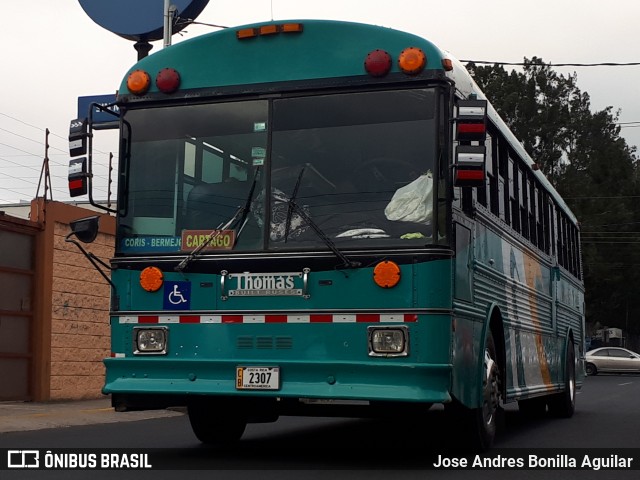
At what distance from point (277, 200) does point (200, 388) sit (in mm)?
1596

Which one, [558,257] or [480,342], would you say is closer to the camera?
[480,342]

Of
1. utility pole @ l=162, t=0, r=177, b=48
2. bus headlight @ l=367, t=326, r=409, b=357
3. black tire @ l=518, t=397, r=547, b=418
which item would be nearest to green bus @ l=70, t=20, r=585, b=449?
bus headlight @ l=367, t=326, r=409, b=357

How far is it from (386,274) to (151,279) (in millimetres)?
1977

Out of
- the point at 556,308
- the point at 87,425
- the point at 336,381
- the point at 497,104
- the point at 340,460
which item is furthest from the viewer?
the point at 497,104

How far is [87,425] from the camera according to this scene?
46.5ft

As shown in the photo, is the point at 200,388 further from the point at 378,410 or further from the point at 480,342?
the point at 480,342

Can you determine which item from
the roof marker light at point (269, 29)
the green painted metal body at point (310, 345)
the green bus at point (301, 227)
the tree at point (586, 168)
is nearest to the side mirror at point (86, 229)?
the green bus at point (301, 227)

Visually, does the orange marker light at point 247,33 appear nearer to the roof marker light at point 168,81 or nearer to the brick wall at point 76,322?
the roof marker light at point 168,81

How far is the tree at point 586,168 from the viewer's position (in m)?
58.9

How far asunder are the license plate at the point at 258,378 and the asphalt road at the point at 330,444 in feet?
2.08

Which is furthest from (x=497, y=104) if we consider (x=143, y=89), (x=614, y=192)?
(x=143, y=89)

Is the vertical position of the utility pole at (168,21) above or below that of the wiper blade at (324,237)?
above

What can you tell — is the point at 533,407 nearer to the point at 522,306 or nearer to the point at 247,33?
the point at 522,306

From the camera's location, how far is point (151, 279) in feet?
30.2
